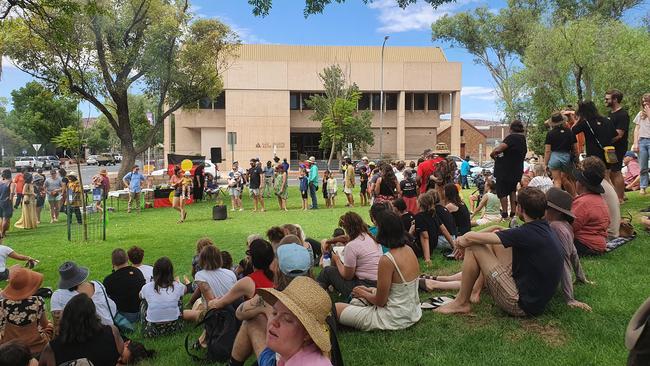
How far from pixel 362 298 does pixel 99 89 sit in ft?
74.6

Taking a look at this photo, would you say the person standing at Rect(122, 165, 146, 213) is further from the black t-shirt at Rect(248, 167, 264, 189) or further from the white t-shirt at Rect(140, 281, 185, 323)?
the white t-shirt at Rect(140, 281, 185, 323)

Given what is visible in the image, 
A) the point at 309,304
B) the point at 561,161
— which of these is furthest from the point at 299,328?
the point at 561,161

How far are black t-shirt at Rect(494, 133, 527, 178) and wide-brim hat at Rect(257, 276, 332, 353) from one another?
21.4 feet

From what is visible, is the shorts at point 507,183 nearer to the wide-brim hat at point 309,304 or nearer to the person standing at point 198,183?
the wide-brim hat at point 309,304

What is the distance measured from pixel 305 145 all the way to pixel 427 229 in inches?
1933

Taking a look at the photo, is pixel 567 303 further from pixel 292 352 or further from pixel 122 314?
pixel 122 314

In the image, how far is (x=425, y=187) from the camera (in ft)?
35.3

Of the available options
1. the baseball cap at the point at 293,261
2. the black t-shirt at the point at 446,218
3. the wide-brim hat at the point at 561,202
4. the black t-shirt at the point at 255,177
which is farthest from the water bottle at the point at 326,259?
the black t-shirt at the point at 255,177

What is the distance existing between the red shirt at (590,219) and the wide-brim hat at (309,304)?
4574mm

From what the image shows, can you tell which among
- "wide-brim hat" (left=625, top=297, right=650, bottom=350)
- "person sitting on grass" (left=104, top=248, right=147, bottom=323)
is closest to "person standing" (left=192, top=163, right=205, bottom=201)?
"person sitting on grass" (left=104, top=248, right=147, bottom=323)

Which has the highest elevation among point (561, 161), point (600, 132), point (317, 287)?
point (600, 132)

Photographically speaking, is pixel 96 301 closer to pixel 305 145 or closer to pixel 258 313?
pixel 258 313

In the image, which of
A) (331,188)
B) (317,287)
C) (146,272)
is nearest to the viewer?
(317,287)

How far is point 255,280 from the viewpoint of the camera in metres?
4.62
